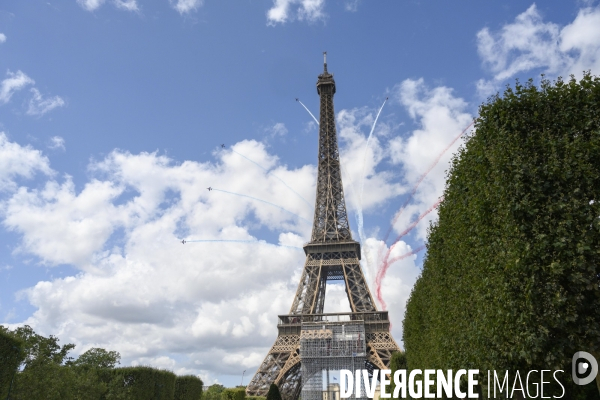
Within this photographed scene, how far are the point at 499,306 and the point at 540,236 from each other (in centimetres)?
202

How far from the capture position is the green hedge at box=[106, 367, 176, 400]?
28547 millimetres

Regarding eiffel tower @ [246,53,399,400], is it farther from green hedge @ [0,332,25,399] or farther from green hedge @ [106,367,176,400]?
green hedge @ [0,332,25,399]

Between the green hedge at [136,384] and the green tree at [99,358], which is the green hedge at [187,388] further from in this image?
the green tree at [99,358]

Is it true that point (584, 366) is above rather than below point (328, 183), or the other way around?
below

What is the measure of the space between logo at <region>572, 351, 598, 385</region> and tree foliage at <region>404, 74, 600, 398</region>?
0.22 meters

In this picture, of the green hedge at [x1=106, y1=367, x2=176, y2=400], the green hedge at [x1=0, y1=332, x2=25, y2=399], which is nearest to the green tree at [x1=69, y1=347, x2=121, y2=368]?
the green hedge at [x1=106, y1=367, x2=176, y2=400]

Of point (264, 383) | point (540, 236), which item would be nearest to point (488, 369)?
point (540, 236)

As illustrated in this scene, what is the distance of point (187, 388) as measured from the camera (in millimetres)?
36094

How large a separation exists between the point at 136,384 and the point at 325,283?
3634 centimetres

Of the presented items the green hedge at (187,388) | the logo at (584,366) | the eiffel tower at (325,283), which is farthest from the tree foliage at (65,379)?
Answer: the logo at (584,366)

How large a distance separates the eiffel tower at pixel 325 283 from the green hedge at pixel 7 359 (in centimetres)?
3242

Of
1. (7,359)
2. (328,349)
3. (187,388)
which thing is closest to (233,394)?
(187,388)

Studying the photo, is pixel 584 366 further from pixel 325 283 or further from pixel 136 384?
pixel 325 283

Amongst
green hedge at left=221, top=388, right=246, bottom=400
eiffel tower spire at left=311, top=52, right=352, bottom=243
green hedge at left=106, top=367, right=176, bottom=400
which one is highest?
eiffel tower spire at left=311, top=52, right=352, bottom=243
